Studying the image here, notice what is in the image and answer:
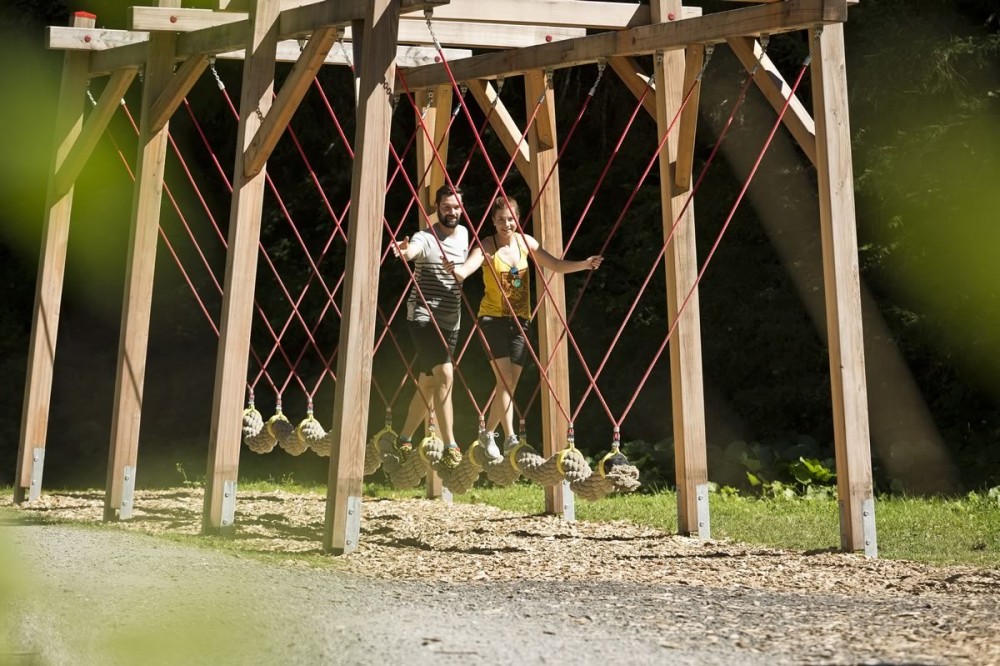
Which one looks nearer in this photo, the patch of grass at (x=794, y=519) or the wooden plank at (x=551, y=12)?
the patch of grass at (x=794, y=519)

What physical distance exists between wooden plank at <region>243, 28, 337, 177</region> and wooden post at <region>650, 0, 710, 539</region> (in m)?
1.82

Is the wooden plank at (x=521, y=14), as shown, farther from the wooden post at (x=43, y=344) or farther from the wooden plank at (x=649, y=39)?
the wooden post at (x=43, y=344)

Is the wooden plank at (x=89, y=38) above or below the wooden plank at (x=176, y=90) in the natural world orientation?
above

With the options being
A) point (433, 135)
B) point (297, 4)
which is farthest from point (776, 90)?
point (433, 135)

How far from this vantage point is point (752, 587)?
17.9ft

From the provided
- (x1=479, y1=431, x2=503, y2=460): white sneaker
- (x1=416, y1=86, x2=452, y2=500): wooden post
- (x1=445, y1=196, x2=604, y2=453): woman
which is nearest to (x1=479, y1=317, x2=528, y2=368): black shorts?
(x1=445, y1=196, x2=604, y2=453): woman

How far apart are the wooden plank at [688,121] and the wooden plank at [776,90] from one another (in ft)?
0.65

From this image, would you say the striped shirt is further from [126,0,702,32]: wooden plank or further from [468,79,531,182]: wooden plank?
[126,0,702,32]: wooden plank

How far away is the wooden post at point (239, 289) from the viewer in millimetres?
6938

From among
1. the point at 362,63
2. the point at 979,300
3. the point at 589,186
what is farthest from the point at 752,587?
the point at 589,186

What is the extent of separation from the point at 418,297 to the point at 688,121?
186 cm

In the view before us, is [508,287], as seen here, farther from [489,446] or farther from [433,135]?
[433,135]

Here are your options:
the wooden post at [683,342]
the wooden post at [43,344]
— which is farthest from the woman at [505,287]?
the wooden post at [43,344]

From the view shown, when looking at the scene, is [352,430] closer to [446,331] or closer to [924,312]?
[446,331]
